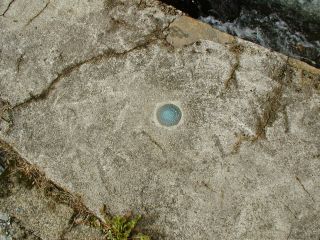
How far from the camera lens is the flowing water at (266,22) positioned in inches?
123

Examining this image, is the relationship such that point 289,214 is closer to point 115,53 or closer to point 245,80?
point 245,80

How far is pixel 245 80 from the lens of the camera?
8.83 ft

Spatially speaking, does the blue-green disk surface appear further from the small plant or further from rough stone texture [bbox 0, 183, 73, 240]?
rough stone texture [bbox 0, 183, 73, 240]

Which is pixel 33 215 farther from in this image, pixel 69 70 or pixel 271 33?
pixel 271 33

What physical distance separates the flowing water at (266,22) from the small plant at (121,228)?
1.61 m

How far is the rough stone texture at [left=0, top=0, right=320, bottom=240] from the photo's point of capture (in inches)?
98.4

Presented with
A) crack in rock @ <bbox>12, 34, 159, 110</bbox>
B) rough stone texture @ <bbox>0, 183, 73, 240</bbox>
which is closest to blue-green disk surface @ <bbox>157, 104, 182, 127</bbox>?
crack in rock @ <bbox>12, 34, 159, 110</bbox>

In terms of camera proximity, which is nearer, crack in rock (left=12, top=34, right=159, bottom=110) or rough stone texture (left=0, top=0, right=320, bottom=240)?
rough stone texture (left=0, top=0, right=320, bottom=240)

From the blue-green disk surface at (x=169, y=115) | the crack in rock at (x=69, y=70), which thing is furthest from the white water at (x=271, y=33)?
the blue-green disk surface at (x=169, y=115)

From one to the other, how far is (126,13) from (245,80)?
958 millimetres

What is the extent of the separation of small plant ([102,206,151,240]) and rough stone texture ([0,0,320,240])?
0.21ft

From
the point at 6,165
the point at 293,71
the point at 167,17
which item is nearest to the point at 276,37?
the point at 293,71

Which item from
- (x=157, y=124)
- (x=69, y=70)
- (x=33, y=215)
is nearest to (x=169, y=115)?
(x=157, y=124)

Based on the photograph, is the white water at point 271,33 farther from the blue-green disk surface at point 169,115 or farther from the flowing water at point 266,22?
the blue-green disk surface at point 169,115
